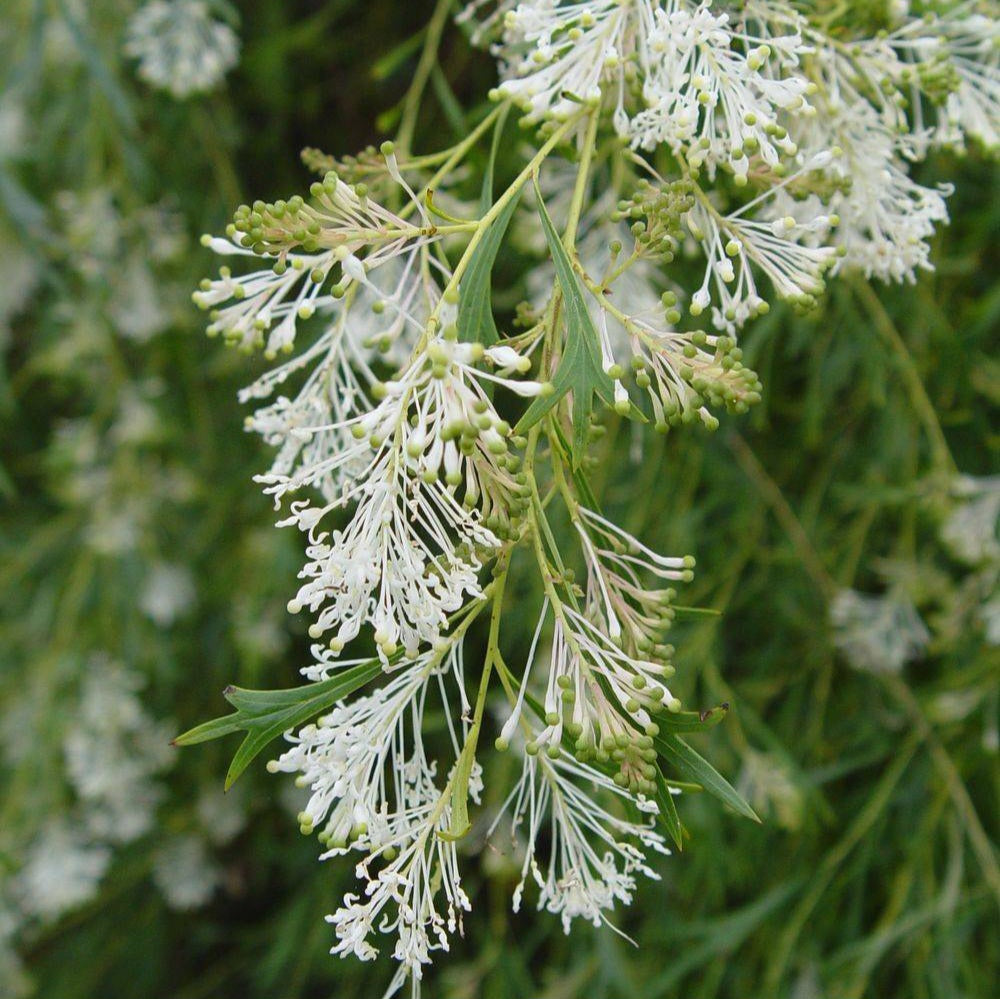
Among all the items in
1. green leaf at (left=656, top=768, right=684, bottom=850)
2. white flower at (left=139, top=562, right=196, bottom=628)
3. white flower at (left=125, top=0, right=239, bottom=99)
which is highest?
white flower at (left=125, top=0, right=239, bottom=99)

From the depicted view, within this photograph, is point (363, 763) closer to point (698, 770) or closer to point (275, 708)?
point (275, 708)

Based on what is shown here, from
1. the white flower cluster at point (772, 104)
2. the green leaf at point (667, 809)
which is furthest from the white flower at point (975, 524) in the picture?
the green leaf at point (667, 809)

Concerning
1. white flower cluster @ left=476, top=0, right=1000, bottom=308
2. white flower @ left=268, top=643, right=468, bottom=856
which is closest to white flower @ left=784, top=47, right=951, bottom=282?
white flower cluster @ left=476, top=0, right=1000, bottom=308

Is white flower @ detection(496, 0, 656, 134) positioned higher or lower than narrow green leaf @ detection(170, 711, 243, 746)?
higher

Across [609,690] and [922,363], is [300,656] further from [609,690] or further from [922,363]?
[609,690]

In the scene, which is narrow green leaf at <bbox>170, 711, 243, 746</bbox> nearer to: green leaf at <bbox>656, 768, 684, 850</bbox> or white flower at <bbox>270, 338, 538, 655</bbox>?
white flower at <bbox>270, 338, 538, 655</bbox>

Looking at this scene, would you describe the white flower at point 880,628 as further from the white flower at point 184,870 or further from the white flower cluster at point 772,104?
the white flower at point 184,870

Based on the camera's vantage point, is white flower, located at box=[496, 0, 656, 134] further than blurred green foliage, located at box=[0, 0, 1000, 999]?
No
